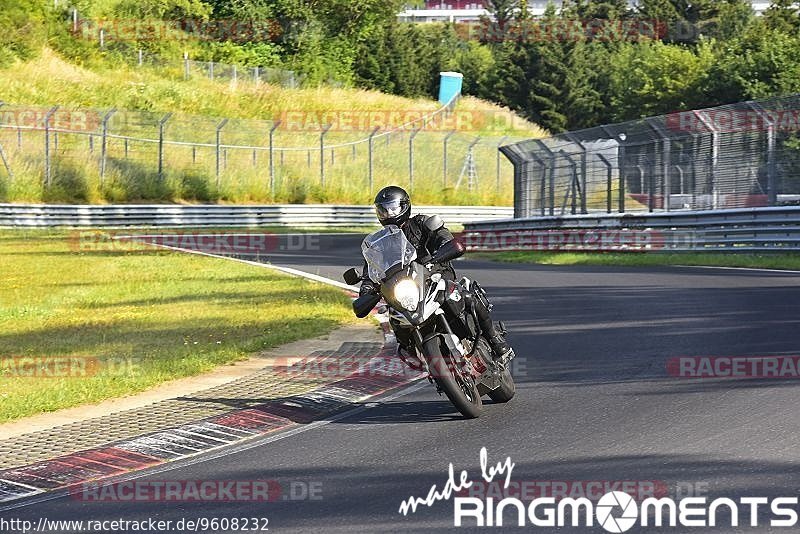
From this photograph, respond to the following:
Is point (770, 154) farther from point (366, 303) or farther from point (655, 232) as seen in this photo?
point (366, 303)

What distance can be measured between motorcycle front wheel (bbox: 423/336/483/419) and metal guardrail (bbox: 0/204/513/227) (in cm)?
3278

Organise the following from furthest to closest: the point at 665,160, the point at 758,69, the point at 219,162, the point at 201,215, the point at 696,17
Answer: the point at 696,17, the point at 758,69, the point at 219,162, the point at 201,215, the point at 665,160

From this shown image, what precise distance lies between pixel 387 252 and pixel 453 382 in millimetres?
983

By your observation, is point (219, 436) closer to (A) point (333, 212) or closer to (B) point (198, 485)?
(B) point (198, 485)

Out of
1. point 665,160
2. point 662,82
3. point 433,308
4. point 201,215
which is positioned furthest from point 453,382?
point 662,82

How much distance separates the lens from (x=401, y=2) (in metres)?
77.9

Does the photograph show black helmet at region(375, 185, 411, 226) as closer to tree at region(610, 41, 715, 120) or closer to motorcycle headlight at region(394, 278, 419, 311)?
motorcycle headlight at region(394, 278, 419, 311)

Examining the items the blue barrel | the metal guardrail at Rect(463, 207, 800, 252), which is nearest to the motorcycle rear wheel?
the metal guardrail at Rect(463, 207, 800, 252)

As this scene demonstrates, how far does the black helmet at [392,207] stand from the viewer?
8852mm

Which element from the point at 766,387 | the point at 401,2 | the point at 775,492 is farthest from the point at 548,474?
the point at 401,2

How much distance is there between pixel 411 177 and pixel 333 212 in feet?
14.9

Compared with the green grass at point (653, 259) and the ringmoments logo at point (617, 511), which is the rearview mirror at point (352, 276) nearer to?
the ringmoments logo at point (617, 511)

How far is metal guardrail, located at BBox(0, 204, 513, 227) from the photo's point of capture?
40344mm

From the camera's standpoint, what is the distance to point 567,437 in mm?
8133
